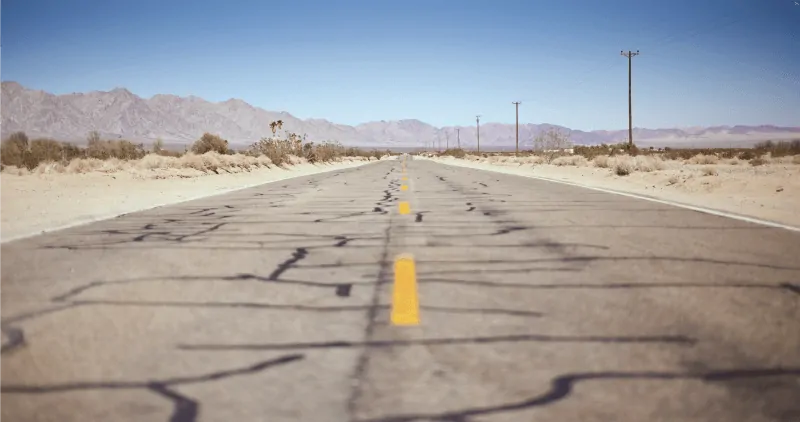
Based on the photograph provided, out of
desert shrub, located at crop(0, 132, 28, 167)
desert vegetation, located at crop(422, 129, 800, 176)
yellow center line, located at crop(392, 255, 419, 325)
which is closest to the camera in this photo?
yellow center line, located at crop(392, 255, 419, 325)

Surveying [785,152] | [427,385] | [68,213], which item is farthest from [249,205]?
[785,152]

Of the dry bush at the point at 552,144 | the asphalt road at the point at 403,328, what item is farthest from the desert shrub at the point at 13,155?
the dry bush at the point at 552,144

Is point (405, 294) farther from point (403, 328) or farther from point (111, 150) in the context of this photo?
point (111, 150)

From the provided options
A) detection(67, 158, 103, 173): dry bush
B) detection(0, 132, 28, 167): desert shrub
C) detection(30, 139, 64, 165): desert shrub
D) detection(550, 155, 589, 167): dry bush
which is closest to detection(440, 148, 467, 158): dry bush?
detection(550, 155, 589, 167): dry bush

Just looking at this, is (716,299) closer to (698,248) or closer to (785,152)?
(698,248)

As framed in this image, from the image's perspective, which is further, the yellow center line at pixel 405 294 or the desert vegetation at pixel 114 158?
the desert vegetation at pixel 114 158

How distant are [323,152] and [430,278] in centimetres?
5588

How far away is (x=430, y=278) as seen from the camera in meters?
5.31

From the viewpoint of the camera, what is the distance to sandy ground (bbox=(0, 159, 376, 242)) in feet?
34.1

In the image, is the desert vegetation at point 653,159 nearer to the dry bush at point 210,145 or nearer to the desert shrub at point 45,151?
the dry bush at point 210,145

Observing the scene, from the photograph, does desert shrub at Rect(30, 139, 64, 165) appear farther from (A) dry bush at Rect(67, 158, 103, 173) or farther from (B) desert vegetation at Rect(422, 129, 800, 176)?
(B) desert vegetation at Rect(422, 129, 800, 176)

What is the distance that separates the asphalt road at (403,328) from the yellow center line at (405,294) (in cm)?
2

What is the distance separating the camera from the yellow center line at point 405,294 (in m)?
3.99

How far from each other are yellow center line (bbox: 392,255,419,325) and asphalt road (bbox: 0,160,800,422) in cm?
2
